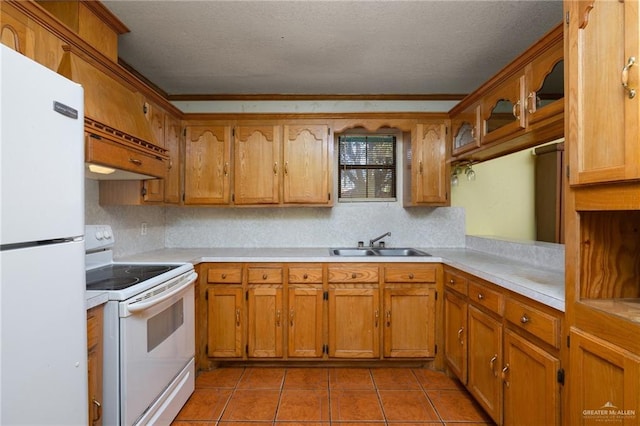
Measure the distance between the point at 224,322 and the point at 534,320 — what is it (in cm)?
207

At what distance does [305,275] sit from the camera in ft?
8.14

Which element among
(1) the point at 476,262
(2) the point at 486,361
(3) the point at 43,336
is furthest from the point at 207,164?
(2) the point at 486,361

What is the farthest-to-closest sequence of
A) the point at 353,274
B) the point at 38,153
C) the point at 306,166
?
the point at 306,166
the point at 353,274
the point at 38,153

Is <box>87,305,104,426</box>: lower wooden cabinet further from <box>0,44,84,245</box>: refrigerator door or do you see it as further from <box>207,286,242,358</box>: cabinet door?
<box>207,286,242,358</box>: cabinet door

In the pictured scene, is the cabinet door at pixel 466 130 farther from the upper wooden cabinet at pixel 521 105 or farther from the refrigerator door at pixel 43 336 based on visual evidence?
the refrigerator door at pixel 43 336

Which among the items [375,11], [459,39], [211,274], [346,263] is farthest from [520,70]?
[211,274]

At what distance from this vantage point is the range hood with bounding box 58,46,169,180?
1500 mm

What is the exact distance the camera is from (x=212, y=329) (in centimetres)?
248

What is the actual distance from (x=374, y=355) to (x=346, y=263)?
761 mm

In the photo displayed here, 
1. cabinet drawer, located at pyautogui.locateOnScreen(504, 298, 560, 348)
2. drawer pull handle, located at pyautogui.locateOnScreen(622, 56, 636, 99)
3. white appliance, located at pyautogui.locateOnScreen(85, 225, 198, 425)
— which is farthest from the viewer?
white appliance, located at pyautogui.locateOnScreen(85, 225, 198, 425)

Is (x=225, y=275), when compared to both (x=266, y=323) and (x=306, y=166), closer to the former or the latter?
(x=266, y=323)

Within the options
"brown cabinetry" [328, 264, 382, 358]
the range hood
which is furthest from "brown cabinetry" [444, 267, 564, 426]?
the range hood

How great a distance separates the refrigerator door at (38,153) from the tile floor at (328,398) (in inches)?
60.9

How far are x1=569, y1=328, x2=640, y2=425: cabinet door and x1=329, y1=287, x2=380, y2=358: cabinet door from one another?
55.8 inches
